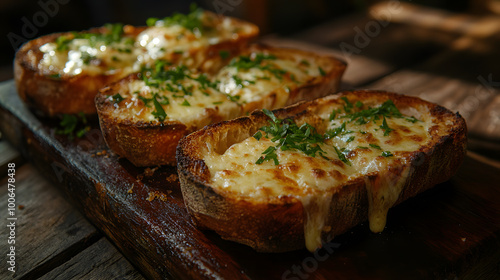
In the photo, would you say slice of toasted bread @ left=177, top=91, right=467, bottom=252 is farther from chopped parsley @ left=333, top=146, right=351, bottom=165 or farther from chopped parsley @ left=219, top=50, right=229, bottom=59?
chopped parsley @ left=219, top=50, right=229, bottom=59

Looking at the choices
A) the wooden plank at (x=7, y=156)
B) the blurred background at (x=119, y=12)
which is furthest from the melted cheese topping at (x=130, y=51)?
the blurred background at (x=119, y=12)

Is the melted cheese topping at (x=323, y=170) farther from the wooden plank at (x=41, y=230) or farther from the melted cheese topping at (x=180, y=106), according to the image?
the wooden plank at (x=41, y=230)

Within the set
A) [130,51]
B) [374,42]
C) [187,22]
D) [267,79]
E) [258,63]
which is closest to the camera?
[267,79]

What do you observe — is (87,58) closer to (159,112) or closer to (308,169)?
(159,112)

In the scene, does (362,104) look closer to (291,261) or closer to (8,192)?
(291,261)


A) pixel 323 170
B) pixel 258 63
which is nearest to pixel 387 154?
pixel 323 170

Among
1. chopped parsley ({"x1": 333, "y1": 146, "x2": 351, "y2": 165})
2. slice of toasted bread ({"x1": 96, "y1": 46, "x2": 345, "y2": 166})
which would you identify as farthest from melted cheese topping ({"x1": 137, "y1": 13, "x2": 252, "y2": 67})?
chopped parsley ({"x1": 333, "y1": 146, "x2": 351, "y2": 165})

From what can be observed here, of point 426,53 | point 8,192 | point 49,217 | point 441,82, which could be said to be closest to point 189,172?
point 49,217
